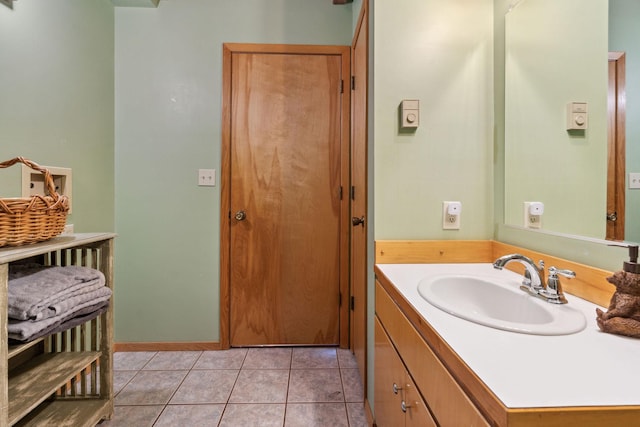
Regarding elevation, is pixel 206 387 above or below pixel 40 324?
below

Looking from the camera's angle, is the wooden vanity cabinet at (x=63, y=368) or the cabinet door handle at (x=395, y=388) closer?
the cabinet door handle at (x=395, y=388)

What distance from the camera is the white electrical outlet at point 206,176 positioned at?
198cm

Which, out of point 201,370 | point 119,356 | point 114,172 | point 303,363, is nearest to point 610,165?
point 303,363

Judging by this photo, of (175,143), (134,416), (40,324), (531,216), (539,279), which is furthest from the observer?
(175,143)

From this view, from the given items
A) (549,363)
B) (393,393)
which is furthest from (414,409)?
(549,363)

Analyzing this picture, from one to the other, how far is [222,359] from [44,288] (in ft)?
3.82

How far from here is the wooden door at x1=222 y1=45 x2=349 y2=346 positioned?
1997 mm

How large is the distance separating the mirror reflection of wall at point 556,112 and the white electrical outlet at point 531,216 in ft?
0.06

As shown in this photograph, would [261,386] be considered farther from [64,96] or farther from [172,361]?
[64,96]

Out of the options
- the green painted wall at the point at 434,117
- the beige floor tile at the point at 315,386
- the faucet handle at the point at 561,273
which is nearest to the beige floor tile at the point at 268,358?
the beige floor tile at the point at 315,386

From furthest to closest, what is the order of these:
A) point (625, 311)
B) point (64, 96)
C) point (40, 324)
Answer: point (64, 96) < point (40, 324) < point (625, 311)

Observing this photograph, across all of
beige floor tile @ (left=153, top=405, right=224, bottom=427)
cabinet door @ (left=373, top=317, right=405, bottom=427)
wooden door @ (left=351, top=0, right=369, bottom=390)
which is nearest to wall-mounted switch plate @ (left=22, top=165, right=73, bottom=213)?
beige floor tile @ (left=153, top=405, right=224, bottom=427)

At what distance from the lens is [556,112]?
3.27 feet

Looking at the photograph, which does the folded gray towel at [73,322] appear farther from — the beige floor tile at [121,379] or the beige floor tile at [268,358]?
the beige floor tile at [268,358]
